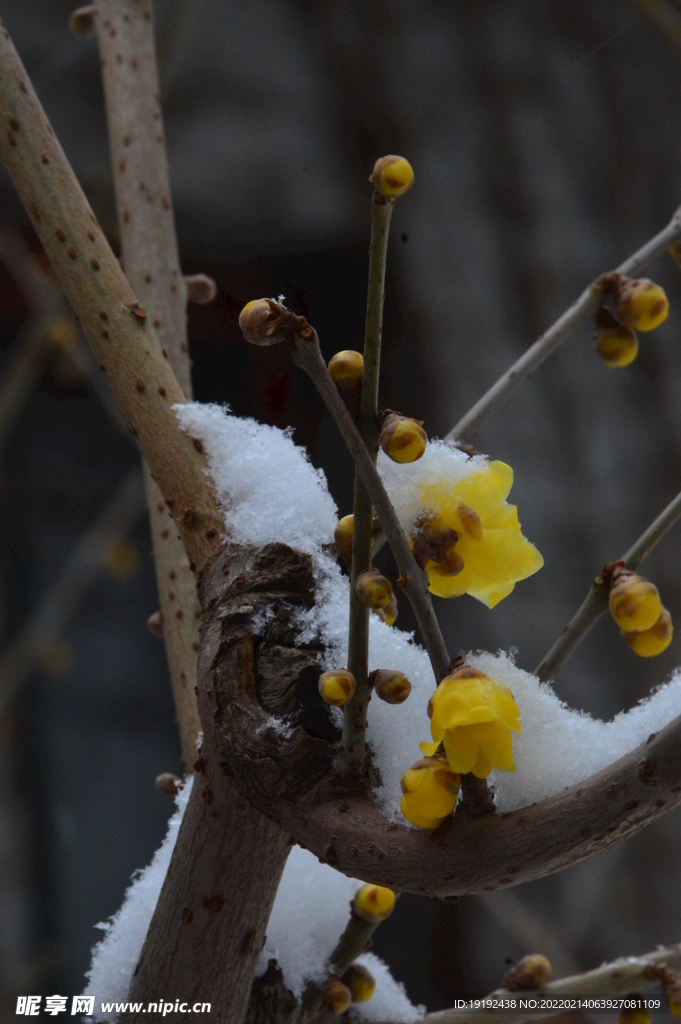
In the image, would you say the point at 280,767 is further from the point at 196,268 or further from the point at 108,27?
the point at 196,268

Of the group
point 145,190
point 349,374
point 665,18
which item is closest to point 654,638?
point 349,374

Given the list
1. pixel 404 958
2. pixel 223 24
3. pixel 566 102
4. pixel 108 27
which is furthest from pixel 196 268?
pixel 404 958

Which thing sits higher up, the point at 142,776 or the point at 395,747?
the point at 142,776

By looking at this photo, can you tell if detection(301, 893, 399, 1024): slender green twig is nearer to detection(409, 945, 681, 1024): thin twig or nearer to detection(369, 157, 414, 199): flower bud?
detection(409, 945, 681, 1024): thin twig

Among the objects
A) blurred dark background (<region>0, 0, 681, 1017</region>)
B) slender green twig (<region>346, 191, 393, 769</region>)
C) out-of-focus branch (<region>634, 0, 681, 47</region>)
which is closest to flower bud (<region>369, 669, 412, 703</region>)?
slender green twig (<region>346, 191, 393, 769</region>)

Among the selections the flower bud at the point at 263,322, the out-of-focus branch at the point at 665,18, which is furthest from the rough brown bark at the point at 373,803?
the out-of-focus branch at the point at 665,18

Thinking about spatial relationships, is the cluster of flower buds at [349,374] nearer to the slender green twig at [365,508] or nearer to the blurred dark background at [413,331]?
the slender green twig at [365,508]
